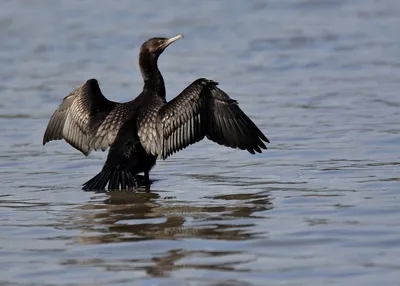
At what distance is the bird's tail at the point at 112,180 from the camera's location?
920 centimetres

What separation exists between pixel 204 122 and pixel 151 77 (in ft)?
2.86

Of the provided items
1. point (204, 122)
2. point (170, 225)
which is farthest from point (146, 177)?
point (170, 225)

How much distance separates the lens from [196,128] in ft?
31.5

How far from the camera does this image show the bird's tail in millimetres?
9203

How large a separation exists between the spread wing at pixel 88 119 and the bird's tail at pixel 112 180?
34cm

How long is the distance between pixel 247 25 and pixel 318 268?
476 inches

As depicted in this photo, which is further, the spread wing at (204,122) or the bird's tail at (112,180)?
the spread wing at (204,122)

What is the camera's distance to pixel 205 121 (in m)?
9.62

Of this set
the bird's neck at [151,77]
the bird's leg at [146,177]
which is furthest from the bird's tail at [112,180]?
the bird's neck at [151,77]

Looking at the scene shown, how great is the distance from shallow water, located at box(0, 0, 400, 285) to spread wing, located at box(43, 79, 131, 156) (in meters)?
0.33

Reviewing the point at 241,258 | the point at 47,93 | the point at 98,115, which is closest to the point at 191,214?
the point at 241,258

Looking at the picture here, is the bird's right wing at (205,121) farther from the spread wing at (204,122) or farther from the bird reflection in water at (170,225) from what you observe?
the bird reflection in water at (170,225)

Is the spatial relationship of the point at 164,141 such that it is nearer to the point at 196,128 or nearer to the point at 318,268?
the point at 196,128

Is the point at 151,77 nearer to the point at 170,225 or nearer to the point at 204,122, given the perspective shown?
the point at 204,122
